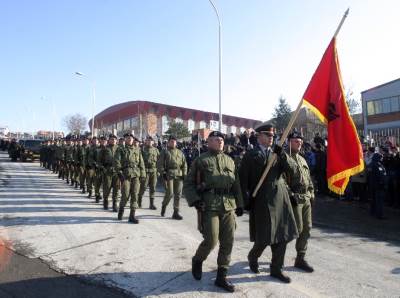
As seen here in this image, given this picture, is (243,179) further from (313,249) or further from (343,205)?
(343,205)

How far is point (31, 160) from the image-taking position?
3478 centimetres

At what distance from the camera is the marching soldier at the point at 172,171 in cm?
1004

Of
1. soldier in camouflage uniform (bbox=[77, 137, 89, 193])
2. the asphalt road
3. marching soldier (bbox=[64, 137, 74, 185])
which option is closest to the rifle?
the asphalt road

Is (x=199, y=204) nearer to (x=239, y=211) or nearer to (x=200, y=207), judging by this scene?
(x=200, y=207)

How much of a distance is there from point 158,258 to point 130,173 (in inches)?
137

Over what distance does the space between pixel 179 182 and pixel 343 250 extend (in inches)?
176

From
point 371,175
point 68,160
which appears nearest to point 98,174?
point 68,160

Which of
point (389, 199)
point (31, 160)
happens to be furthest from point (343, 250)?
point (31, 160)

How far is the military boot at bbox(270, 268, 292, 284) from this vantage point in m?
5.27

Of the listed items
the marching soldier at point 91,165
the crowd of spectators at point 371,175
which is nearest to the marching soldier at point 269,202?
the crowd of spectators at point 371,175

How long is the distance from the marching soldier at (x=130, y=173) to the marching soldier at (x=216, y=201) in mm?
4118

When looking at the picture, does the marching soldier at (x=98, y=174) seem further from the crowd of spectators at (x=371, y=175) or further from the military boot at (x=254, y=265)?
the military boot at (x=254, y=265)

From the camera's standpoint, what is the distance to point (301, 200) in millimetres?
5809

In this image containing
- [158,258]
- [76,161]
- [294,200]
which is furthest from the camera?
[76,161]
